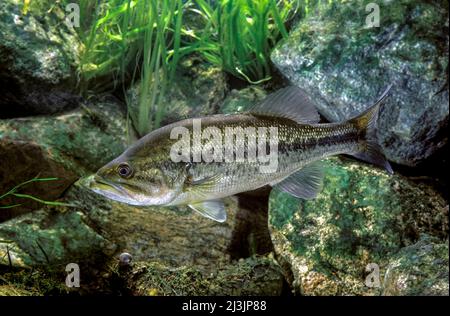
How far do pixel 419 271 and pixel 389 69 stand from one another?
180cm

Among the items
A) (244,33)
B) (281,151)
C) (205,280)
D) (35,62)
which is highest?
(244,33)

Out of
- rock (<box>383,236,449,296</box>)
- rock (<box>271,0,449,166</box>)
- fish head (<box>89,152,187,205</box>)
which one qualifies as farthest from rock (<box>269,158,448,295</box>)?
fish head (<box>89,152,187,205</box>)

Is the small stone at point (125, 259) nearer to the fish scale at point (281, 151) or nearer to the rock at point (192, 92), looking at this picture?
the fish scale at point (281, 151)

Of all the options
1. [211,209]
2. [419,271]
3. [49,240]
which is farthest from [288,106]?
[49,240]

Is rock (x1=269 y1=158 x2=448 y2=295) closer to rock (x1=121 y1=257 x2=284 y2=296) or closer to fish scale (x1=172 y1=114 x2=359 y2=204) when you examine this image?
rock (x1=121 y1=257 x2=284 y2=296)

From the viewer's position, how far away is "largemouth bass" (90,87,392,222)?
214cm

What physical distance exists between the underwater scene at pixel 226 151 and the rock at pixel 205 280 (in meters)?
0.01

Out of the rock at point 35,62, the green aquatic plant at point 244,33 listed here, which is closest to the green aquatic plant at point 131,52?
the rock at point 35,62

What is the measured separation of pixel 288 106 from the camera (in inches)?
95.0

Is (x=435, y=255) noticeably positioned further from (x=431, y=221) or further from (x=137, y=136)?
(x=137, y=136)

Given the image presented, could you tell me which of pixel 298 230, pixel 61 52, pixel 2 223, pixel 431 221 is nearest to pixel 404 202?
pixel 431 221

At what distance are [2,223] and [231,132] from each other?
2.07 metres

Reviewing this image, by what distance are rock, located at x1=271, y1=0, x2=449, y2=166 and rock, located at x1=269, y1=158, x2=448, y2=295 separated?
1.34 feet

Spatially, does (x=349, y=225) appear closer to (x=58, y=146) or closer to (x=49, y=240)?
(x=49, y=240)
